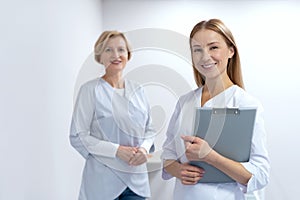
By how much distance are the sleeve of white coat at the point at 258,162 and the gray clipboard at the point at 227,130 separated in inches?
0.7

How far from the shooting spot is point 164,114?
1632mm

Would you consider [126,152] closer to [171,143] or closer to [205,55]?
[171,143]

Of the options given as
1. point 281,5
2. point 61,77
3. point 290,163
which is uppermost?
point 281,5

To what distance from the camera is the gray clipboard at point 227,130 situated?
111 cm

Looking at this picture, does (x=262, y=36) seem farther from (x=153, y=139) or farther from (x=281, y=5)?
(x=153, y=139)

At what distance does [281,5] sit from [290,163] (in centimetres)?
122

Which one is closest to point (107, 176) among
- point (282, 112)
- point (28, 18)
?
point (28, 18)

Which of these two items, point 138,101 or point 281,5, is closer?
point 138,101

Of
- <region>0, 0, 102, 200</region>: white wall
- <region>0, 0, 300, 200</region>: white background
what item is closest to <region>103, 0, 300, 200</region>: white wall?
<region>0, 0, 300, 200</region>: white background

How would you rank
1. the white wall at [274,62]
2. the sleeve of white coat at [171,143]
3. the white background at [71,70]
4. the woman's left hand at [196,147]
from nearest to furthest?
1. the woman's left hand at [196,147]
2. the sleeve of white coat at [171,143]
3. the white background at [71,70]
4. the white wall at [274,62]

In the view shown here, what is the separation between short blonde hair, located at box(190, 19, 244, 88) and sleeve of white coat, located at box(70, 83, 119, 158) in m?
0.41

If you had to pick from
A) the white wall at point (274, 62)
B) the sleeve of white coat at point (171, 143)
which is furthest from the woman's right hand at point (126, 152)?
the white wall at point (274, 62)

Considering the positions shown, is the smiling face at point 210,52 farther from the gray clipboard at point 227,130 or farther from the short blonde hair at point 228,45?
the gray clipboard at point 227,130

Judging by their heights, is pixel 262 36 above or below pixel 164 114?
above
